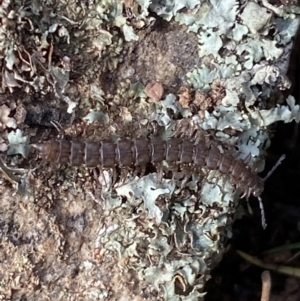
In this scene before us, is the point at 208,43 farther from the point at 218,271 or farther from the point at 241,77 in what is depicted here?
the point at 218,271

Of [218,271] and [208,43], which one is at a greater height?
[208,43]

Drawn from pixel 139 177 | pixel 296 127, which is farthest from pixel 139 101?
pixel 296 127

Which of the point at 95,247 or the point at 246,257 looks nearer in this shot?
the point at 95,247
